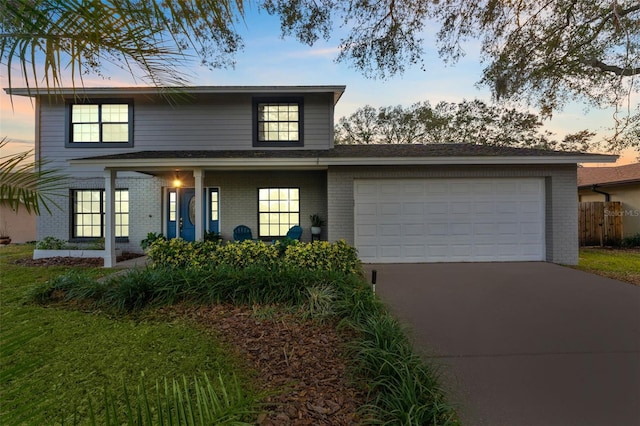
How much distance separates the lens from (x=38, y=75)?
125cm

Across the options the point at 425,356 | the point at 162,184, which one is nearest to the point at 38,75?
the point at 425,356

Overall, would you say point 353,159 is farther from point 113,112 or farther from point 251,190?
point 113,112

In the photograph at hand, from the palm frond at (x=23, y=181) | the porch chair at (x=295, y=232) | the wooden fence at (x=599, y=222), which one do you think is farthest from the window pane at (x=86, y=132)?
the wooden fence at (x=599, y=222)

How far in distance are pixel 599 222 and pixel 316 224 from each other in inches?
496

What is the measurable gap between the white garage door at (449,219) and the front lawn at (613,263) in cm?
142

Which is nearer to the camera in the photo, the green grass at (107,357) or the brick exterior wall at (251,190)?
the green grass at (107,357)

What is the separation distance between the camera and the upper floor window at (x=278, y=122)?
1207cm

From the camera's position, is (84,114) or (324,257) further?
(84,114)

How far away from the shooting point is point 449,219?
9.98 metres

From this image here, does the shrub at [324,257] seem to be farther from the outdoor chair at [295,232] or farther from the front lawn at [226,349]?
the outdoor chair at [295,232]

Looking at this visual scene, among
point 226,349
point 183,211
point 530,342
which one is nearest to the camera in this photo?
point 226,349

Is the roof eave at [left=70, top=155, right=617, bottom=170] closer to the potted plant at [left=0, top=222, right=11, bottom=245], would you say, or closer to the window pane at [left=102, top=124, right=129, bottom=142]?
the window pane at [left=102, top=124, right=129, bottom=142]

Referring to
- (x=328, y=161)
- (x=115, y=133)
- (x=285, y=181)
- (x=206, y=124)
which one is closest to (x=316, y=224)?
(x=285, y=181)

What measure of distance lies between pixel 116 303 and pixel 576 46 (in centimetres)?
1101
